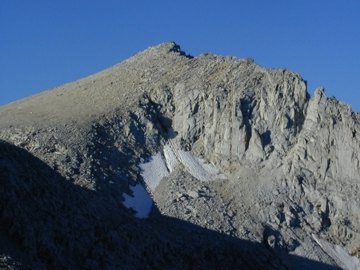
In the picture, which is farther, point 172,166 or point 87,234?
point 172,166

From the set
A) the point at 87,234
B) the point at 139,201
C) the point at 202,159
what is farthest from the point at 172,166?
the point at 87,234

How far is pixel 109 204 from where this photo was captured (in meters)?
48.3

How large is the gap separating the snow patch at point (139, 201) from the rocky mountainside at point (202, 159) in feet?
0.35

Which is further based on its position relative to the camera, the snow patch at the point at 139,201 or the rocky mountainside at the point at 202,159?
the snow patch at the point at 139,201

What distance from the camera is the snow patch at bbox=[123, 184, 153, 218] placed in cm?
5350

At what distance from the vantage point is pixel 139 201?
55.3 m

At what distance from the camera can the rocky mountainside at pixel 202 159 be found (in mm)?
50125

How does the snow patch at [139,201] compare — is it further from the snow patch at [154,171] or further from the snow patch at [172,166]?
the snow patch at [172,166]

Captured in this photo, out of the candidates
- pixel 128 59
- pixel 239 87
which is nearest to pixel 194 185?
pixel 239 87

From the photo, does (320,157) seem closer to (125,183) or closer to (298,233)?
(298,233)

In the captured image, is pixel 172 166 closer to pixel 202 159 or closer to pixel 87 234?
pixel 202 159

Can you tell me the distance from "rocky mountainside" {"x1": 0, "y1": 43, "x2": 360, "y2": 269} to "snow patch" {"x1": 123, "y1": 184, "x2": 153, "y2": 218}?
105 mm

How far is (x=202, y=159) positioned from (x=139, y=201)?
9.17 m

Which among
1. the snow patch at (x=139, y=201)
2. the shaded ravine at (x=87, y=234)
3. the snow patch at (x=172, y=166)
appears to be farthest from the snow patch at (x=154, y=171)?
the shaded ravine at (x=87, y=234)
